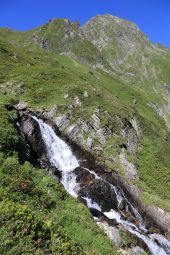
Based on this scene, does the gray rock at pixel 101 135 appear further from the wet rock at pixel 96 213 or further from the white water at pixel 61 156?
the wet rock at pixel 96 213

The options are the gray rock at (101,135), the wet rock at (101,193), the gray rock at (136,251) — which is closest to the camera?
the gray rock at (136,251)

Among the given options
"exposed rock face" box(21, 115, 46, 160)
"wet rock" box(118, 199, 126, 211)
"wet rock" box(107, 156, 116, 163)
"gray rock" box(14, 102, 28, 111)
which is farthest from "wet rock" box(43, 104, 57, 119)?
"wet rock" box(118, 199, 126, 211)

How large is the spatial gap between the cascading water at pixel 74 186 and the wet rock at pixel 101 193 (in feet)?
1.80

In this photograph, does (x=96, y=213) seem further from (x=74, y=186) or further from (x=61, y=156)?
(x=61, y=156)

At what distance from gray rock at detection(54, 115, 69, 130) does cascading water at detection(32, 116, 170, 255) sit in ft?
8.84

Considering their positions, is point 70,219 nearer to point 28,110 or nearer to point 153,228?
point 153,228

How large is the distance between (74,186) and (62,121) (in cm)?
1736

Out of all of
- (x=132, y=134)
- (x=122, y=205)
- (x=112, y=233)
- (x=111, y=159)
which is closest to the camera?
(x=112, y=233)

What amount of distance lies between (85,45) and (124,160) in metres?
118

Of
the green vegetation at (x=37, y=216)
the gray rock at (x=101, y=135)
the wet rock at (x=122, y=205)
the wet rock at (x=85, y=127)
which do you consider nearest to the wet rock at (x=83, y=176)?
the wet rock at (x=122, y=205)

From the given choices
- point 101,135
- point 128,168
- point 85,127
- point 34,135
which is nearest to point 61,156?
point 34,135

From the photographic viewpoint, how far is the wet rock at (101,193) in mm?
43625

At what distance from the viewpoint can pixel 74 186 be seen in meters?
45.5

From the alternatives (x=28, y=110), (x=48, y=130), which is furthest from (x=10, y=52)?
(x=48, y=130)
